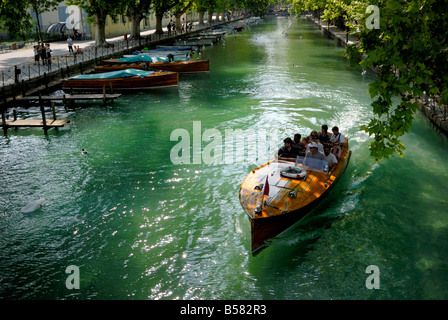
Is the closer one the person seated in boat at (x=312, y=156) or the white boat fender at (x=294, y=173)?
the white boat fender at (x=294, y=173)

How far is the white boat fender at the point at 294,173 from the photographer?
481 inches

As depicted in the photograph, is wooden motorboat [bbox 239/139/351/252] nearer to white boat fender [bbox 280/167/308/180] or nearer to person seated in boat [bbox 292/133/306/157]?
white boat fender [bbox 280/167/308/180]

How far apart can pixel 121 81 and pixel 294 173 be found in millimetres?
21773

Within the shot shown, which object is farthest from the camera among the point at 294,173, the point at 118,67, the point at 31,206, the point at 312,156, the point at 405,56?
the point at 118,67

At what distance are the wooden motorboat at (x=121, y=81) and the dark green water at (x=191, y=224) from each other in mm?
7848

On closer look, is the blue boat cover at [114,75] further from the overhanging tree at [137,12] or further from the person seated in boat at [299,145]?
the person seated in boat at [299,145]

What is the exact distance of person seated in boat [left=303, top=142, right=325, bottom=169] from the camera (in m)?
13.0

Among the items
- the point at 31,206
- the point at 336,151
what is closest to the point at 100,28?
the point at 31,206

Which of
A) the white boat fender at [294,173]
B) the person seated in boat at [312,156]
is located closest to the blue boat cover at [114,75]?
the person seated in boat at [312,156]

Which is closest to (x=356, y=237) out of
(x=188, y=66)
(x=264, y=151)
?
(x=264, y=151)

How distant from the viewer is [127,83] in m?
30.5

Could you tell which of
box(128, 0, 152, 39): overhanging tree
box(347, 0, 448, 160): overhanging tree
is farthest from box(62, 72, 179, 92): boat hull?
box(347, 0, 448, 160): overhanging tree

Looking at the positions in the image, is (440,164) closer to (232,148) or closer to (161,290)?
(232,148)

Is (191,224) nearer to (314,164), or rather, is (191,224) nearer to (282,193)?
(282,193)
